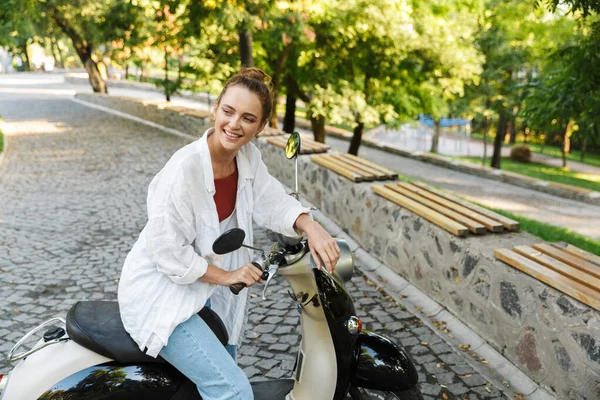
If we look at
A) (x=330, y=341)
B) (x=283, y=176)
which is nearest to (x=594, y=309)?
(x=330, y=341)

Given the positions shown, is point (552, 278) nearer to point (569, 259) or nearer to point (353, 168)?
point (569, 259)

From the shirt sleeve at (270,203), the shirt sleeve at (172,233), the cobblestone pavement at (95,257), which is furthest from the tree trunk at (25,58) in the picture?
the shirt sleeve at (172,233)

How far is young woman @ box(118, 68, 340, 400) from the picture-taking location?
6.80 ft

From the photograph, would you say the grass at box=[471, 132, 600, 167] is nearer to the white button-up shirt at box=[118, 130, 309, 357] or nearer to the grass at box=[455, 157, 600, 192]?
the grass at box=[455, 157, 600, 192]

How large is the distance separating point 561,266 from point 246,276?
2296 mm

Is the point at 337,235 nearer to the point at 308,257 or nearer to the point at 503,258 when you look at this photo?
the point at 503,258

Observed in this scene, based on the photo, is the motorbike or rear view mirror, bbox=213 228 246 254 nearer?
rear view mirror, bbox=213 228 246 254

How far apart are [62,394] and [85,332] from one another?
0.78 feet

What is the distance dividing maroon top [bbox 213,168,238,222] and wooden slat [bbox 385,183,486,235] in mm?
2607

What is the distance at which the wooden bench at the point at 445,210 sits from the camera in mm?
4488

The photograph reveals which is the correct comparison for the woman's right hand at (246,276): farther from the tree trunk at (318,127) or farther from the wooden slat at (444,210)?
the tree trunk at (318,127)

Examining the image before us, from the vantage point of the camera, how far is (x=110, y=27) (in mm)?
14188

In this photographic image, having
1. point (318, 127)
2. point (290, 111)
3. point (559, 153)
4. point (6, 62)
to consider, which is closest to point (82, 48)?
point (290, 111)

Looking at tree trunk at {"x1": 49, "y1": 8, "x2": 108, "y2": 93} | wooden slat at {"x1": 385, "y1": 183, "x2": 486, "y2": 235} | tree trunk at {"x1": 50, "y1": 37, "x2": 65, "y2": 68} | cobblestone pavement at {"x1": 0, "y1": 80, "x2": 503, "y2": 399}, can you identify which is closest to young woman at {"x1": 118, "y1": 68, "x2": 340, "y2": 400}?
cobblestone pavement at {"x1": 0, "y1": 80, "x2": 503, "y2": 399}
